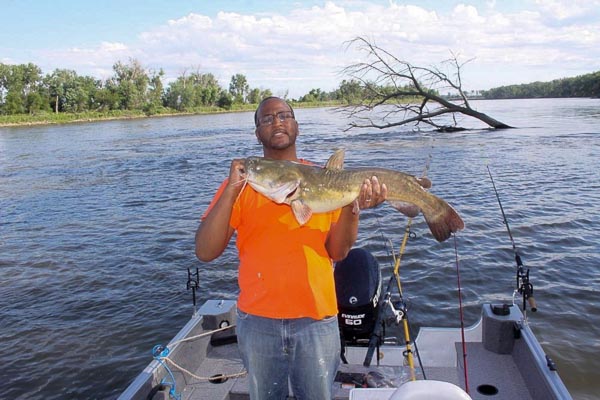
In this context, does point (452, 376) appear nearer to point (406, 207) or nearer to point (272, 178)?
point (406, 207)

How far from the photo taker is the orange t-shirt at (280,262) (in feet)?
9.16

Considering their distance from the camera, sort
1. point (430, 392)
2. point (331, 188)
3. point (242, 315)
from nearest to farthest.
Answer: point (430, 392), point (242, 315), point (331, 188)

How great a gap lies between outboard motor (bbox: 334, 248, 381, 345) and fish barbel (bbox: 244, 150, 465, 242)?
4.06 feet

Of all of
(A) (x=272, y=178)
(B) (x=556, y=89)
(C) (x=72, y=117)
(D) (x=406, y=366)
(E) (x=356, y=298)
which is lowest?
(D) (x=406, y=366)

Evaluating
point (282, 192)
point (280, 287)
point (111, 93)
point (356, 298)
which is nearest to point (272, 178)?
point (282, 192)

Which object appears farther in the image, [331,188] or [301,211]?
[331,188]

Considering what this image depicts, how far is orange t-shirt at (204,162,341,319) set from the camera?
2793 millimetres

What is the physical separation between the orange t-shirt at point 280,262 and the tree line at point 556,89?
293 ft

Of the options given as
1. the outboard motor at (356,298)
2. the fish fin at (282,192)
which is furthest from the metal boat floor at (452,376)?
the fish fin at (282,192)

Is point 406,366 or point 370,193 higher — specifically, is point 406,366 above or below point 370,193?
below

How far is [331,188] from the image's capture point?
3.04m

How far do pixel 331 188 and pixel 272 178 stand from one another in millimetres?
388

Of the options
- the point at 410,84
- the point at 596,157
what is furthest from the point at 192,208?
the point at 410,84

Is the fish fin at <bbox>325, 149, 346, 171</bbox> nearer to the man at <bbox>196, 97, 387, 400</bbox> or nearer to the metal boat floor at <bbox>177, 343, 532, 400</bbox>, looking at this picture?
the man at <bbox>196, 97, 387, 400</bbox>
